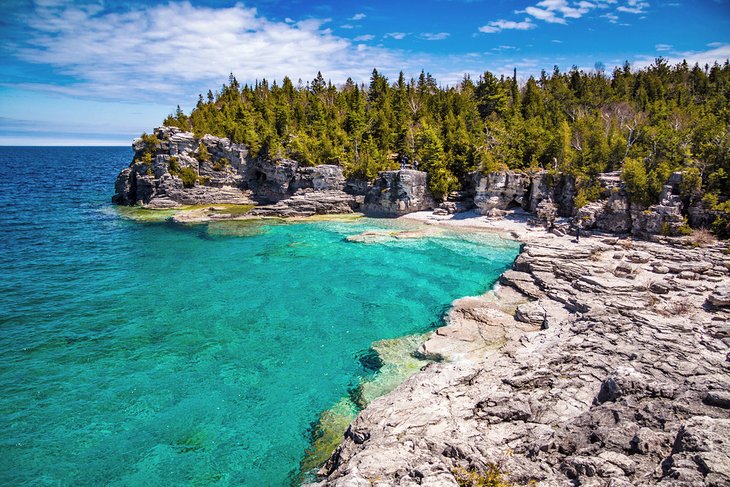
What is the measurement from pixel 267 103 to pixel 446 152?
45066mm

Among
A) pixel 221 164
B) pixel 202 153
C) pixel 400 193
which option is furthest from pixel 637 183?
pixel 202 153

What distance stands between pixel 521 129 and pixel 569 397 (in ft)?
203

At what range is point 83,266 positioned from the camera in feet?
131

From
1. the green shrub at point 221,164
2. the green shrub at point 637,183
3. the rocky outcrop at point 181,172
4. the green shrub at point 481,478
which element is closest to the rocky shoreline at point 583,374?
the green shrub at point 481,478

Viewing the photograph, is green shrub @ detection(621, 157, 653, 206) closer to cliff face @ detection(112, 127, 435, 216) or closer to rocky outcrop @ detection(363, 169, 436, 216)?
rocky outcrop @ detection(363, 169, 436, 216)

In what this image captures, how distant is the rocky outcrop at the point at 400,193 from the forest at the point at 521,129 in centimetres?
218

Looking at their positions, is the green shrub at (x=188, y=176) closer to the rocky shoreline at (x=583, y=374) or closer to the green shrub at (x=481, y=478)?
the rocky shoreline at (x=583, y=374)

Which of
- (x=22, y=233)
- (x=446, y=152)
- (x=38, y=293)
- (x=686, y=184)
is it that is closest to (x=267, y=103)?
(x=446, y=152)

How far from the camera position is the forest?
47.7 m

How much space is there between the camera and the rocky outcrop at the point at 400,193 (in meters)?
62.3

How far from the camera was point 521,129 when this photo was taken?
67.2 m

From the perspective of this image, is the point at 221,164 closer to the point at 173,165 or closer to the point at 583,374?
the point at 173,165

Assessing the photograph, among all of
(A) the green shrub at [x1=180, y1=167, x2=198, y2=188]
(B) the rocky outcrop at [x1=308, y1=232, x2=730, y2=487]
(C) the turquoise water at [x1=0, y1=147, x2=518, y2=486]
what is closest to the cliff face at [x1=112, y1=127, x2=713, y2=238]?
(A) the green shrub at [x1=180, y1=167, x2=198, y2=188]

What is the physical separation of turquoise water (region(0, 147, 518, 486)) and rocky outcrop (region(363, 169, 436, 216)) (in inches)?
577
